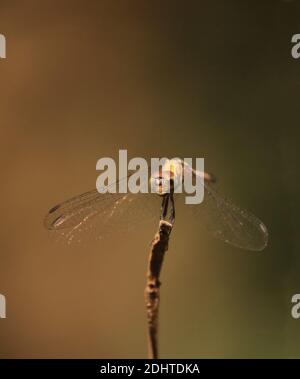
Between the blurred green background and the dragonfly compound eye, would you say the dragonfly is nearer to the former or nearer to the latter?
the dragonfly compound eye

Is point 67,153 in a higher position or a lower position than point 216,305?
higher

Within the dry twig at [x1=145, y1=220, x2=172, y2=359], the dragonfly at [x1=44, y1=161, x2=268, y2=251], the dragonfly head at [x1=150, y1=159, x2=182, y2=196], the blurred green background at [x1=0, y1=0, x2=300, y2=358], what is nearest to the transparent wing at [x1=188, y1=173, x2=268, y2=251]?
the dragonfly at [x1=44, y1=161, x2=268, y2=251]

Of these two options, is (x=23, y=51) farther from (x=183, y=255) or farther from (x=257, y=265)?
(x=257, y=265)

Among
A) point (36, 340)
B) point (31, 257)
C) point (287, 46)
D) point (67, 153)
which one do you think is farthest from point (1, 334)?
point (287, 46)

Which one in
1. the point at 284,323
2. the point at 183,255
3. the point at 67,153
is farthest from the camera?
the point at 67,153

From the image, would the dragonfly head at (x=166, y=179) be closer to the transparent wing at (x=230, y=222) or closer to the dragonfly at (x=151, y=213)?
the dragonfly at (x=151, y=213)

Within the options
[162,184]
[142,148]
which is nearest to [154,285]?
[162,184]

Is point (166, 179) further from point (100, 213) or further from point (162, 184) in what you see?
point (100, 213)
